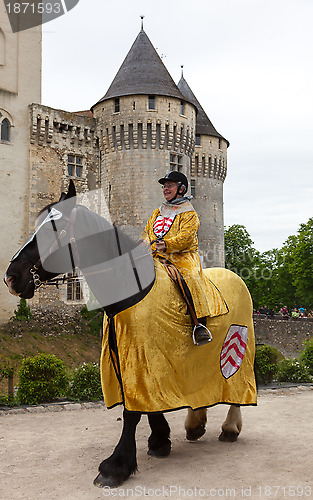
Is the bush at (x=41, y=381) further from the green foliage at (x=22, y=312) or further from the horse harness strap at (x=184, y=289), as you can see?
the green foliage at (x=22, y=312)

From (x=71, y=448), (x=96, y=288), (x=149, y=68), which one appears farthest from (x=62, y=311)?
(x=96, y=288)

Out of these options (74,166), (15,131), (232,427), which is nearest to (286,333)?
(74,166)

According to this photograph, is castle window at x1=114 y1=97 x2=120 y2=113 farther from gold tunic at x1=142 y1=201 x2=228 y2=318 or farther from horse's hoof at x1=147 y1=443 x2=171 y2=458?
horse's hoof at x1=147 y1=443 x2=171 y2=458

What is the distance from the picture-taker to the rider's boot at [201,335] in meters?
6.10

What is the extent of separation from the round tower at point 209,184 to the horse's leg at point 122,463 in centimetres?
3418

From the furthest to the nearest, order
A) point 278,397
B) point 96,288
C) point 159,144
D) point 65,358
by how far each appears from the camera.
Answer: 1. point 159,144
2. point 65,358
3. point 278,397
4. point 96,288

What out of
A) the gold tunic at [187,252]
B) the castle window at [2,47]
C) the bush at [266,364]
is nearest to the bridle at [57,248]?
the gold tunic at [187,252]

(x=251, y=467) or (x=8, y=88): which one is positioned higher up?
(x=8, y=88)

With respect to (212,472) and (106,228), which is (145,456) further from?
(106,228)

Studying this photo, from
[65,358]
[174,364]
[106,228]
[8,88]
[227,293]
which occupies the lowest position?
[65,358]

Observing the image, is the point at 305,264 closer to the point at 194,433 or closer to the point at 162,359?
the point at 194,433

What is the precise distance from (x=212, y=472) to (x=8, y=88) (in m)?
27.7

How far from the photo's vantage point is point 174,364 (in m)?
6.02

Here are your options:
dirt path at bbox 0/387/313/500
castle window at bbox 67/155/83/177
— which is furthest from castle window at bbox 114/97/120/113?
dirt path at bbox 0/387/313/500
